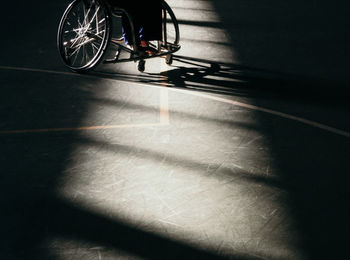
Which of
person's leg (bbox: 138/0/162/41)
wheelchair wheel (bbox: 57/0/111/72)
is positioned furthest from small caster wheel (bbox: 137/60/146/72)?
wheelchair wheel (bbox: 57/0/111/72)

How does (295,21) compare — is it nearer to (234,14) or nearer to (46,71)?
(234,14)

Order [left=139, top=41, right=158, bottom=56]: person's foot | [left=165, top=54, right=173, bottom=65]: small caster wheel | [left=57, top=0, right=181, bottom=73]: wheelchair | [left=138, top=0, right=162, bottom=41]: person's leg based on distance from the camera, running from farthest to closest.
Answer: [left=165, top=54, right=173, bottom=65]: small caster wheel → [left=139, top=41, right=158, bottom=56]: person's foot → [left=138, top=0, right=162, bottom=41]: person's leg → [left=57, top=0, right=181, bottom=73]: wheelchair

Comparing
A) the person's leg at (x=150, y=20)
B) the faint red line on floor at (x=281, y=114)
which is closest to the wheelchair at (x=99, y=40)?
the person's leg at (x=150, y=20)

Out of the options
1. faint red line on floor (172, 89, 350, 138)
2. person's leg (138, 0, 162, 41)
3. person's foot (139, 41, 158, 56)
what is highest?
person's leg (138, 0, 162, 41)

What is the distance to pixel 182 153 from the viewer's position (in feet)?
14.7

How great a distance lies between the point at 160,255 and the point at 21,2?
8471 mm

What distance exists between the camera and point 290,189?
12.8 ft

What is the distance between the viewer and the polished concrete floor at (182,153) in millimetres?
3359

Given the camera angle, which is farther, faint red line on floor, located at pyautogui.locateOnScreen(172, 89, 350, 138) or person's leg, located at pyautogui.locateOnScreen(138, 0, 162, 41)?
person's leg, located at pyautogui.locateOnScreen(138, 0, 162, 41)

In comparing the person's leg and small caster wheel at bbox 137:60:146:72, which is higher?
the person's leg

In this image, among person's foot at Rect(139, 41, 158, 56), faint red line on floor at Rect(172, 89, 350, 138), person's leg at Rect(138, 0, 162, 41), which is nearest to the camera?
faint red line on floor at Rect(172, 89, 350, 138)

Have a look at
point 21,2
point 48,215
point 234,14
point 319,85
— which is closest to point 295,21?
point 234,14

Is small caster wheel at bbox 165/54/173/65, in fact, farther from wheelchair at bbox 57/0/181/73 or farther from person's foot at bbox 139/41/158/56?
person's foot at bbox 139/41/158/56

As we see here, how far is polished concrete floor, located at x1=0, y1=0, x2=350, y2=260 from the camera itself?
132 inches
